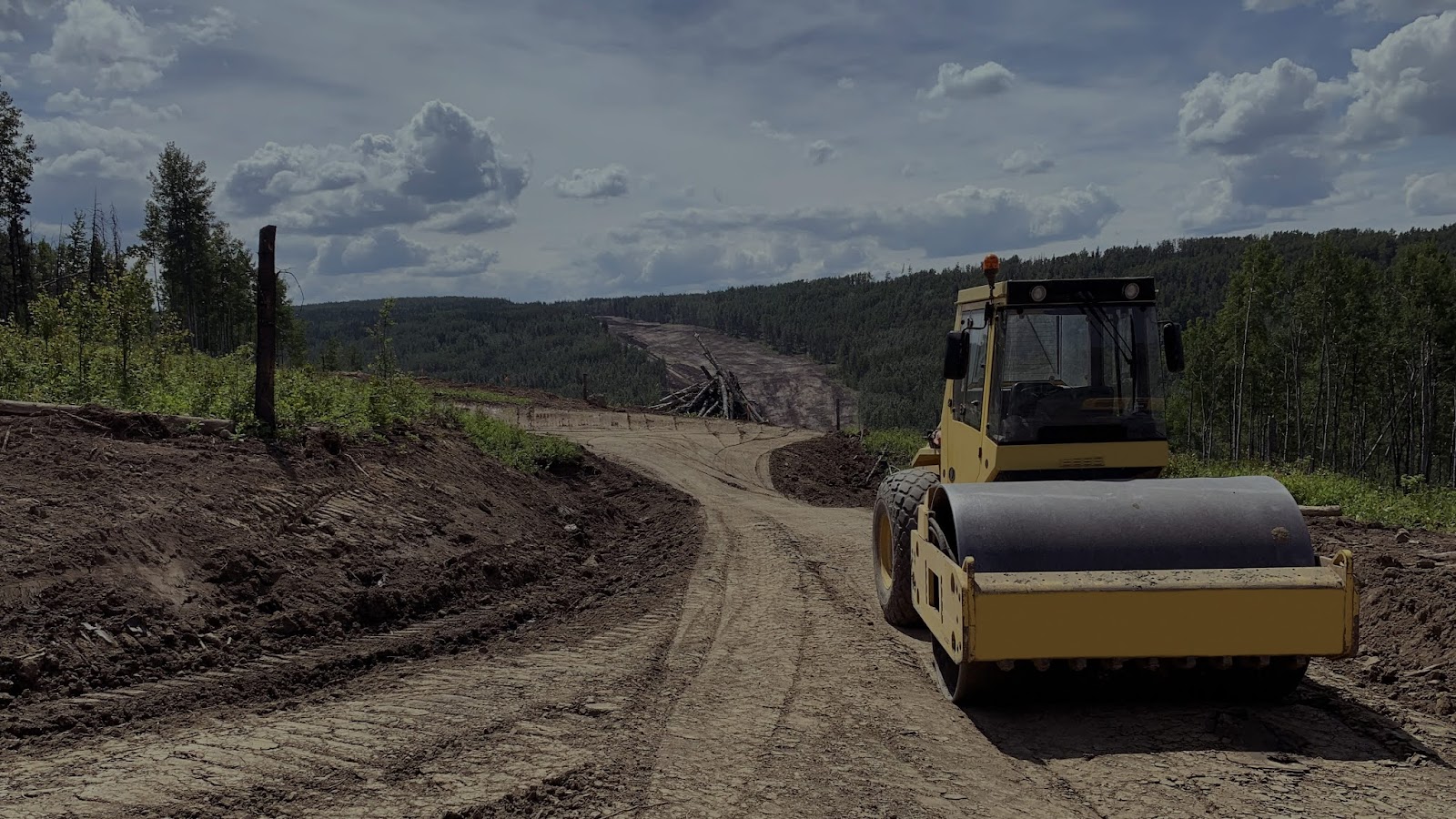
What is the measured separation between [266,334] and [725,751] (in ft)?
26.5

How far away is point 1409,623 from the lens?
750 centimetres

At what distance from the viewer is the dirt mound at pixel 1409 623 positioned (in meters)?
6.61

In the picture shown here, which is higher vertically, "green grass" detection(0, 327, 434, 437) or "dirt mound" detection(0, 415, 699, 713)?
"green grass" detection(0, 327, 434, 437)

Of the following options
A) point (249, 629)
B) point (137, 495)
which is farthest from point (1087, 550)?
point (137, 495)

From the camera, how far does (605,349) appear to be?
129250mm

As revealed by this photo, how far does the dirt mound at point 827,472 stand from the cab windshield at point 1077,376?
12868 millimetres

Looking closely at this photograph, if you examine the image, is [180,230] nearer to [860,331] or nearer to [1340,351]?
[1340,351]

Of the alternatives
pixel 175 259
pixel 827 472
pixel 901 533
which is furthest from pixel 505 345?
pixel 901 533

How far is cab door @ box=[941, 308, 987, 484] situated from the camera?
Answer: 7.98 m

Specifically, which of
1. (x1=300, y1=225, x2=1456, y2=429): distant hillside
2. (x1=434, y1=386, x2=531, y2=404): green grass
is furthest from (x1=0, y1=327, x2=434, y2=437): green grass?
(x1=300, y1=225, x2=1456, y2=429): distant hillside

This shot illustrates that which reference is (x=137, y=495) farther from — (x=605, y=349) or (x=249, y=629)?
(x=605, y=349)

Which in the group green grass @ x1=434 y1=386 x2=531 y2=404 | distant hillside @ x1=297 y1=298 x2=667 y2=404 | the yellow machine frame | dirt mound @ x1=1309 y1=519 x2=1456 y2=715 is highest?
distant hillside @ x1=297 y1=298 x2=667 y2=404

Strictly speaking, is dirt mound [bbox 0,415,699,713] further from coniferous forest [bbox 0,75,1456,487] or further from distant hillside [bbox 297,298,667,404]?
distant hillside [bbox 297,298,667,404]

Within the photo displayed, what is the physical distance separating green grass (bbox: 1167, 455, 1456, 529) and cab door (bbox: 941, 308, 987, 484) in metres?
6.59
